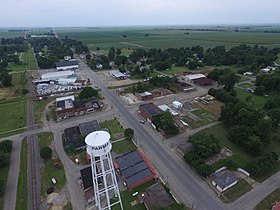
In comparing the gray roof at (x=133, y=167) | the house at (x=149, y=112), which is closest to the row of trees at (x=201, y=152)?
the gray roof at (x=133, y=167)

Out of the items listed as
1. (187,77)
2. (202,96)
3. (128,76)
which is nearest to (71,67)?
(128,76)

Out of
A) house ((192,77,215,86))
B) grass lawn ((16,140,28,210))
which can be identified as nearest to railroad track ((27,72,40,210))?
grass lawn ((16,140,28,210))

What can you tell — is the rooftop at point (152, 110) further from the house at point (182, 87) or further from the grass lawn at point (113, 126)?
the house at point (182, 87)

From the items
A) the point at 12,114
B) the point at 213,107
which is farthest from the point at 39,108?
the point at 213,107

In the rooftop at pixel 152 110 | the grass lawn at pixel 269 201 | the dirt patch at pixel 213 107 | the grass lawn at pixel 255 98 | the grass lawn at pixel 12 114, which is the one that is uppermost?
the rooftop at pixel 152 110

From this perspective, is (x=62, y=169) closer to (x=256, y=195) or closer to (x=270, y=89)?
(x=256, y=195)

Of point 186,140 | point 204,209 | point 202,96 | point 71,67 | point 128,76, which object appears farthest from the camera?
point 71,67

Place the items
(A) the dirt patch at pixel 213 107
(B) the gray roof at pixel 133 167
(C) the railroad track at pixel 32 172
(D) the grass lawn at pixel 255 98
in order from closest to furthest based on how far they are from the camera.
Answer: (C) the railroad track at pixel 32 172 → (B) the gray roof at pixel 133 167 → (A) the dirt patch at pixel 213 107 → (D) the grass lawn at pixel 255 98
